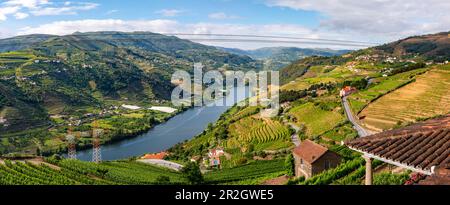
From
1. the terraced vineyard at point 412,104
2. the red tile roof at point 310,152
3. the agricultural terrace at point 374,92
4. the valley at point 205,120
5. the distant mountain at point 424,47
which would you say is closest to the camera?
the red tile roof at point 310,152

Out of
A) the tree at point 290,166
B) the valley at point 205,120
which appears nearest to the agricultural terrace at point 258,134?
the valley at point 205,120

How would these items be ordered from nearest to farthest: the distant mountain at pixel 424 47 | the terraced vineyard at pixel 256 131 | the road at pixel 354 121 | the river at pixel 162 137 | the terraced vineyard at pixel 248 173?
the terraced vineyard at pixel 248 173, the road at pixel 354 121, the terraced vineyard at pixel 256 131, the river at pixel 162 137, the distant mountain at pixel 424 47

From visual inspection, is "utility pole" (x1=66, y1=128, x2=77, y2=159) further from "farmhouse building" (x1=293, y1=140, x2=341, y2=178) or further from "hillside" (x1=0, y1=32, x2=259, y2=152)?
"farmhouse building" (x1=293, y1=140, x2=341, y2=178)

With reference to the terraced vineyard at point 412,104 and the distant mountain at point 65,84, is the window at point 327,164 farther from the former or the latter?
the distant mountain at point 65,84

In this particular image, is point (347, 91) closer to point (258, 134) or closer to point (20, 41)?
point (258, 134)

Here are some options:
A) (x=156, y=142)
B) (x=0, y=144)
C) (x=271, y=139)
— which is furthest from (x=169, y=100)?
(x=271, y=139)
